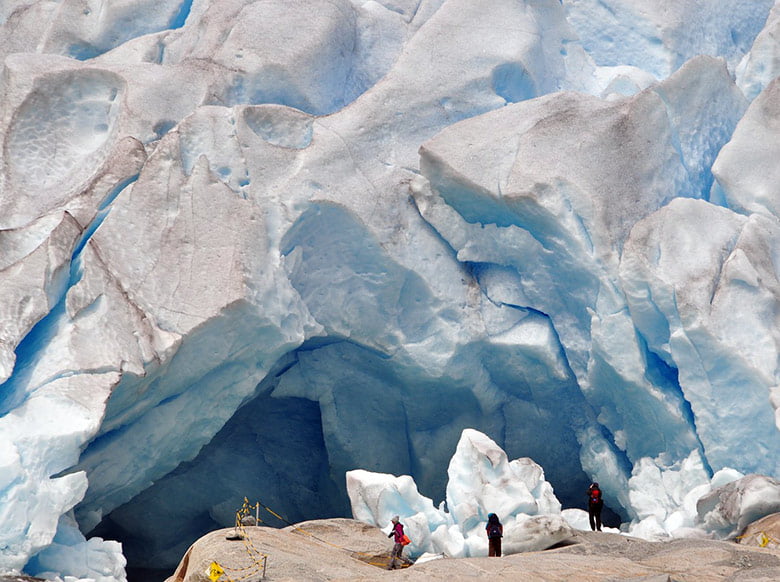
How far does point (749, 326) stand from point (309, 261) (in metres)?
5.80

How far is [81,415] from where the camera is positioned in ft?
37.2

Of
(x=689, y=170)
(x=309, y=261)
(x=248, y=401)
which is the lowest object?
(x=248, y=401)

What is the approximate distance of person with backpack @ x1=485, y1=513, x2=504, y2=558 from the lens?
1137 cm

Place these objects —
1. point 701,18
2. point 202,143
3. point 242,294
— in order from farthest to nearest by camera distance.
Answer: point 701,18, point 202,143, point 242,294

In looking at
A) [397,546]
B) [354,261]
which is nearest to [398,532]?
[397,546]

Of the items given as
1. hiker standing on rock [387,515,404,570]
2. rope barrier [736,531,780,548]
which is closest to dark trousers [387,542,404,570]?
hiker standing on rock [387,515,404,570]

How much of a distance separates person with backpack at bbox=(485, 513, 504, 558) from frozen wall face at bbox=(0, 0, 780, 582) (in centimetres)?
255

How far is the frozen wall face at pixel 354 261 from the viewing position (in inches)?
494

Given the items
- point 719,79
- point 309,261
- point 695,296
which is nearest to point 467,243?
point 309,261

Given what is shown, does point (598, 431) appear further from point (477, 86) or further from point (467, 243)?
point (477, 86)

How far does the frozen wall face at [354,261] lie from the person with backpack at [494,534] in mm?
2546

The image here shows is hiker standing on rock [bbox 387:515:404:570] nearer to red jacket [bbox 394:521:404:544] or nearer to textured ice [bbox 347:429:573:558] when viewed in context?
red jacket [bbox 394:521:404:544]

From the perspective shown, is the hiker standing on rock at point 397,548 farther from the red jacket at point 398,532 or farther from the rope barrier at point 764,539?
the rope barrier at point 764,539

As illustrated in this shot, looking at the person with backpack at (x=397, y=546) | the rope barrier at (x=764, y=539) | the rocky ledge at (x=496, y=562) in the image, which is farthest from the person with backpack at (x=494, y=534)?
the rope barrier at (x=764, y=539)
